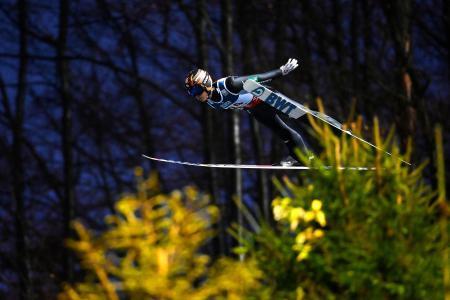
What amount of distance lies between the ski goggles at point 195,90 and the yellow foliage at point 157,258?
19.5 inches

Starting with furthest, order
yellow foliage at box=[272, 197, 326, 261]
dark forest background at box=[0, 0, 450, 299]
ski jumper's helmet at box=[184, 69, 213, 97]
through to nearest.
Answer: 1. dark forest background at box=[0, 0, 450, 299]
2. ski jumper's helmet at box=[184, 69, 213, 97]
3. yellow foliage at box=[272, 197, 326, 261]

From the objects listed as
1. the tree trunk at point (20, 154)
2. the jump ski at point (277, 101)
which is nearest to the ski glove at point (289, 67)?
the jump ski at point (277, 101)

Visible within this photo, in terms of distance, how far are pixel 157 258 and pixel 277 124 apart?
3.78 ft

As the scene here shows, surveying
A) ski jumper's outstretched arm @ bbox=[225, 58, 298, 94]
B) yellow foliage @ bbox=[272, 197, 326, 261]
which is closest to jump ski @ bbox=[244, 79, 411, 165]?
ski jumper's outstretched arm @ bbox=[225, 58, 298, 94]

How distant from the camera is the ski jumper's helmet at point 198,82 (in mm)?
3404

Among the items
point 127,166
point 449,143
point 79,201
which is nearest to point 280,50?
point 449,143

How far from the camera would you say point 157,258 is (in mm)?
3117

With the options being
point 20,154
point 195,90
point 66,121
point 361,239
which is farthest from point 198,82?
point 20,154

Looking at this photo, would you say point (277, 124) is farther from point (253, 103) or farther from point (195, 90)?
point (195, 90)

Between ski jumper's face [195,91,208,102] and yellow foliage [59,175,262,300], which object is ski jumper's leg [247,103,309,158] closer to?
ski jumper's face [195,91,208,102]

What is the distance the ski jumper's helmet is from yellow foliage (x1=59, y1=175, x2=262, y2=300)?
19.8 inches

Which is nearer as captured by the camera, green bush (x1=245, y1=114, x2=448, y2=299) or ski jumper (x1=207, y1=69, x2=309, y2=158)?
green bush (x1=245, y1=114, x2=448, y2=299)

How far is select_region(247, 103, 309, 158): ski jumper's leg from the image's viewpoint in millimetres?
3764

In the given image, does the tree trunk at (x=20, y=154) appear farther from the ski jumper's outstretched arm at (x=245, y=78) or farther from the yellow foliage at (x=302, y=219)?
the yellow foliage at (x=302, y=219)
